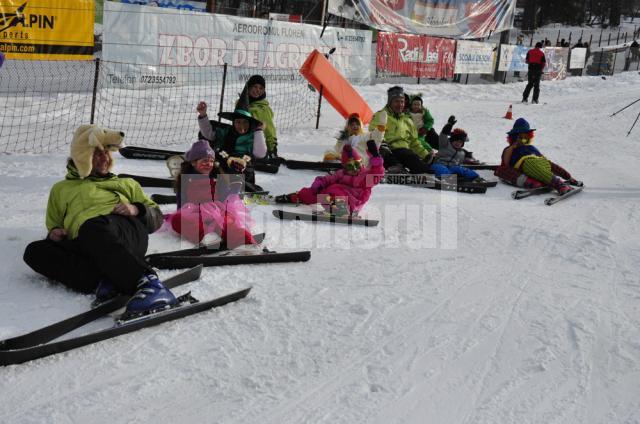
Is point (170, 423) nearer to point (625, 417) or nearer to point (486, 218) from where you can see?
point (625, 417)

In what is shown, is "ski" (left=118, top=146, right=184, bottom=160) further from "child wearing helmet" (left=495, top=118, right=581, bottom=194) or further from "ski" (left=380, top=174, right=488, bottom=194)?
"child wearing helmet" (left=495, top=118, right=581, bottom=194)

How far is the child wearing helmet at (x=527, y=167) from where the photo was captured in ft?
26.0

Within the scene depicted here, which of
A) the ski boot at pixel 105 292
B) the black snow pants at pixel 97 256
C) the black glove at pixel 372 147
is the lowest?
the ski boot at pixel 105 292

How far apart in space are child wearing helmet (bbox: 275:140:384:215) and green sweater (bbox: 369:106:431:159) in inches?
87.0

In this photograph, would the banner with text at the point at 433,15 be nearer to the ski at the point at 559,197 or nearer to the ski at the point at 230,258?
the ski at the point at 559,197

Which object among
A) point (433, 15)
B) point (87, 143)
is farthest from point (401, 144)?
point (433, 15)

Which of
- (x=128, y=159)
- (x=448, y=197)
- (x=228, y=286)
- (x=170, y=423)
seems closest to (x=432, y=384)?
(x=170, y=423)

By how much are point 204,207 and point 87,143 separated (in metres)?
1.38

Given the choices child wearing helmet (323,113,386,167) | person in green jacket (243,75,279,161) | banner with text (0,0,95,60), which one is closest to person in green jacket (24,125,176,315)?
child wearing helmet (323,113,386,167)

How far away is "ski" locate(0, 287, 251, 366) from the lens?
2.94m

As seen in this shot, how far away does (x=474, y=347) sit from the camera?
11.4 ft

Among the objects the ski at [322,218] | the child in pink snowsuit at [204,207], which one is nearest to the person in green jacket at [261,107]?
→ the ski at [322,218]

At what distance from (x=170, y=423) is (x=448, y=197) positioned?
5.35 m

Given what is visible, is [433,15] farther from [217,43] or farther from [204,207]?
[204,207]
